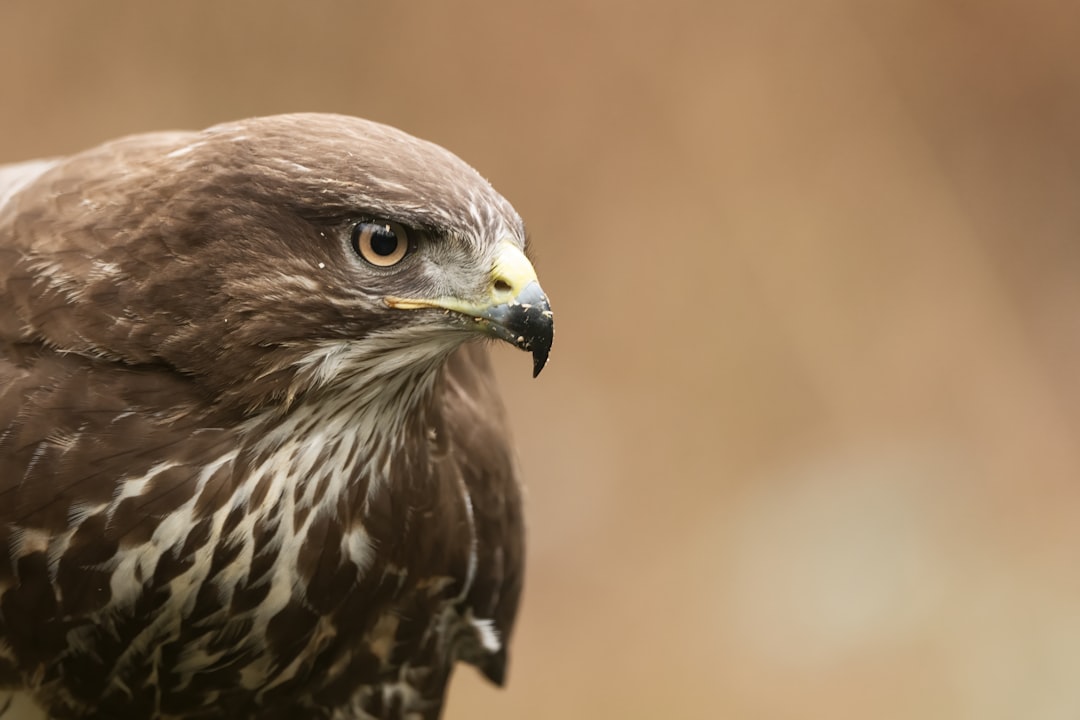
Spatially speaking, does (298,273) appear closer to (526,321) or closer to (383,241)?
(383,241)

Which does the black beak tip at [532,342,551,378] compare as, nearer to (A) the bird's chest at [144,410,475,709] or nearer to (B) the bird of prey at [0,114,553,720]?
(B) the bird of prey at [0,114,553,720]

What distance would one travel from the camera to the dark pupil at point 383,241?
9.34ft

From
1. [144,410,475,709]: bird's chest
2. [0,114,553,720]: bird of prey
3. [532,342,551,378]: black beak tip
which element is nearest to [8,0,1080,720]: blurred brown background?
[144,410,475,709]: bird's chest

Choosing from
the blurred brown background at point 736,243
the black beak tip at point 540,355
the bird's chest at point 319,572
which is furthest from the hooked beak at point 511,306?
the blurred brown background at point 736,243

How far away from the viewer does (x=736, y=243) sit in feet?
29.1

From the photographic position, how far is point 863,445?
344 inches

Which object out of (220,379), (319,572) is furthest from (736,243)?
(220,379)

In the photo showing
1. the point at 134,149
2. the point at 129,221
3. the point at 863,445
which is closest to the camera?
the point at 129,221

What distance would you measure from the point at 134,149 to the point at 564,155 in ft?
19.0

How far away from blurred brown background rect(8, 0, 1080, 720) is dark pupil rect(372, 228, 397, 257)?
5.73 metres

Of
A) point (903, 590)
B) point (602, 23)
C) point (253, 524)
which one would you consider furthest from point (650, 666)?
point (253, 524)

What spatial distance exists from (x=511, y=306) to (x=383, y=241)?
0.29 m

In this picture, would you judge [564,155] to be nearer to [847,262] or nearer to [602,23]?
[602,23]

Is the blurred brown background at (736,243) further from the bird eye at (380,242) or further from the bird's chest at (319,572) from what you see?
the bird eye at (380,242)
